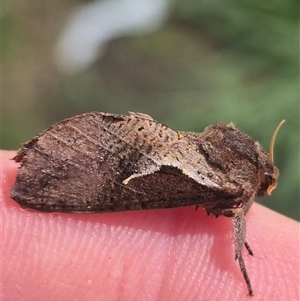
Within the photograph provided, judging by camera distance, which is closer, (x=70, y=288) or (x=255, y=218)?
(x=70, y=288)

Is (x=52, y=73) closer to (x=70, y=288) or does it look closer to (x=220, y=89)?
(x=220, y=89)

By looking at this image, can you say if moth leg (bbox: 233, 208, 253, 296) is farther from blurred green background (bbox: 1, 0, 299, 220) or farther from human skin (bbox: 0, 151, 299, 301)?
blurred green background (bbox: 1, 0, 299, 220)

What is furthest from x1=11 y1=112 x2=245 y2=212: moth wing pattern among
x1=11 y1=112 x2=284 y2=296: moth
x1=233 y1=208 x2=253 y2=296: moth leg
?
x1=233 y1=208 x2=253 y2=296: moth leg

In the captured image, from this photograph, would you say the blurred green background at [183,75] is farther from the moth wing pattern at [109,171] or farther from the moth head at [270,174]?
the moth wing pattern at [109,171]

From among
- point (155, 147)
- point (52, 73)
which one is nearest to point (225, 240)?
point (155, 147)

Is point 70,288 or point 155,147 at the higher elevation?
point 155,147

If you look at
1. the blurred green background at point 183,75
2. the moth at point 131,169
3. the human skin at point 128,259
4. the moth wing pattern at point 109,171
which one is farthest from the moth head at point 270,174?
the blurred green background at point 183,75

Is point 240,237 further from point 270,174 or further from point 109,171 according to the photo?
point 109,171
